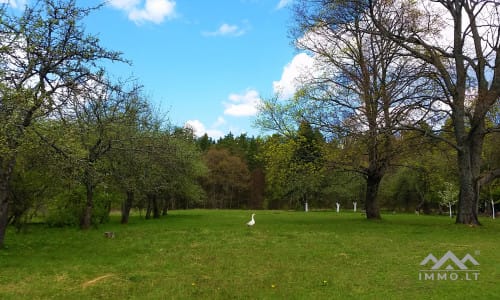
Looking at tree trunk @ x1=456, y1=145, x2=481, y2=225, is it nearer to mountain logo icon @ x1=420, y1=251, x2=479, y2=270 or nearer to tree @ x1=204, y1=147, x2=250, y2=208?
mountain logo icon @ x1=420, y1=251, x2=479, y2=270

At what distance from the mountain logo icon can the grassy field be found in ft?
0.77

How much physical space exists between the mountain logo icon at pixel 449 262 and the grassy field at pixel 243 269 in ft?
0.77

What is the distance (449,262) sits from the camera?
10297 mm

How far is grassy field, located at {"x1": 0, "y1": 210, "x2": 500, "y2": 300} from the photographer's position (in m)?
7.66

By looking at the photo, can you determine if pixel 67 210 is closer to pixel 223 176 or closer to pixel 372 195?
pixel 372 195

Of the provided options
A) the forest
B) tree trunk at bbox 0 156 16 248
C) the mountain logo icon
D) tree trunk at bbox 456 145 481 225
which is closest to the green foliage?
the forest

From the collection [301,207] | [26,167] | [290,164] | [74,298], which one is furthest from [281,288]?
[301,207]

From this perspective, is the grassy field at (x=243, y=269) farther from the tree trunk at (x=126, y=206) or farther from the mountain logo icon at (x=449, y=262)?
the tree trunk at (x=126, y=206)

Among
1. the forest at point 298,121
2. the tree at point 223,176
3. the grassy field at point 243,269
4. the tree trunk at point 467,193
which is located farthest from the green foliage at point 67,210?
the tree at point 223,176

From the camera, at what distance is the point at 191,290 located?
7.84 metres

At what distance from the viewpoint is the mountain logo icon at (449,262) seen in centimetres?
967

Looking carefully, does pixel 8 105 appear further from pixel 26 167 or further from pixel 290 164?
pixel 290 164

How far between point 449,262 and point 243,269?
5.19 meters

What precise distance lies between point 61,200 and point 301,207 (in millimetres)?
47868
